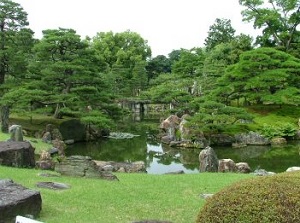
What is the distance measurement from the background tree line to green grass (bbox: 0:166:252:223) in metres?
11.3

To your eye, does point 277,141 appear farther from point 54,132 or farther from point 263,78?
point 54,132

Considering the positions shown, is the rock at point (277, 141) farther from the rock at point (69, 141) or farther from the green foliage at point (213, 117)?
the rock at point (69, 141)

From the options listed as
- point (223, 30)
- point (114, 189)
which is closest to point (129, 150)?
point (114, 189)

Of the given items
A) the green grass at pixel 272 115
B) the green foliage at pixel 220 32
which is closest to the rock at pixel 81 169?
the green grass at pixel 272 115

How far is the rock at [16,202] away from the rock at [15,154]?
4901 millimetres

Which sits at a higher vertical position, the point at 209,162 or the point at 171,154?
the point at 209,162

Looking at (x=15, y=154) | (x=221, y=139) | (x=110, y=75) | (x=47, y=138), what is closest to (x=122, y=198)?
(x=15, y=154)

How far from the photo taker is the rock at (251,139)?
24.3m

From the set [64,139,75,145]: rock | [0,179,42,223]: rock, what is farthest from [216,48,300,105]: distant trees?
[0,179,42,223]: rock

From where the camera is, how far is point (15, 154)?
11.4 meters

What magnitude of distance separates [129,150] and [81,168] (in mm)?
12387

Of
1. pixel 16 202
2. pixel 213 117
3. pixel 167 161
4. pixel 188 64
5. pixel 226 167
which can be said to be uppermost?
pixel 188 64

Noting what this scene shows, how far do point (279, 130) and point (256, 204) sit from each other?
22.7 meters

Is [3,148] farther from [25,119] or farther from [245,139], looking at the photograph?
[245,139]
